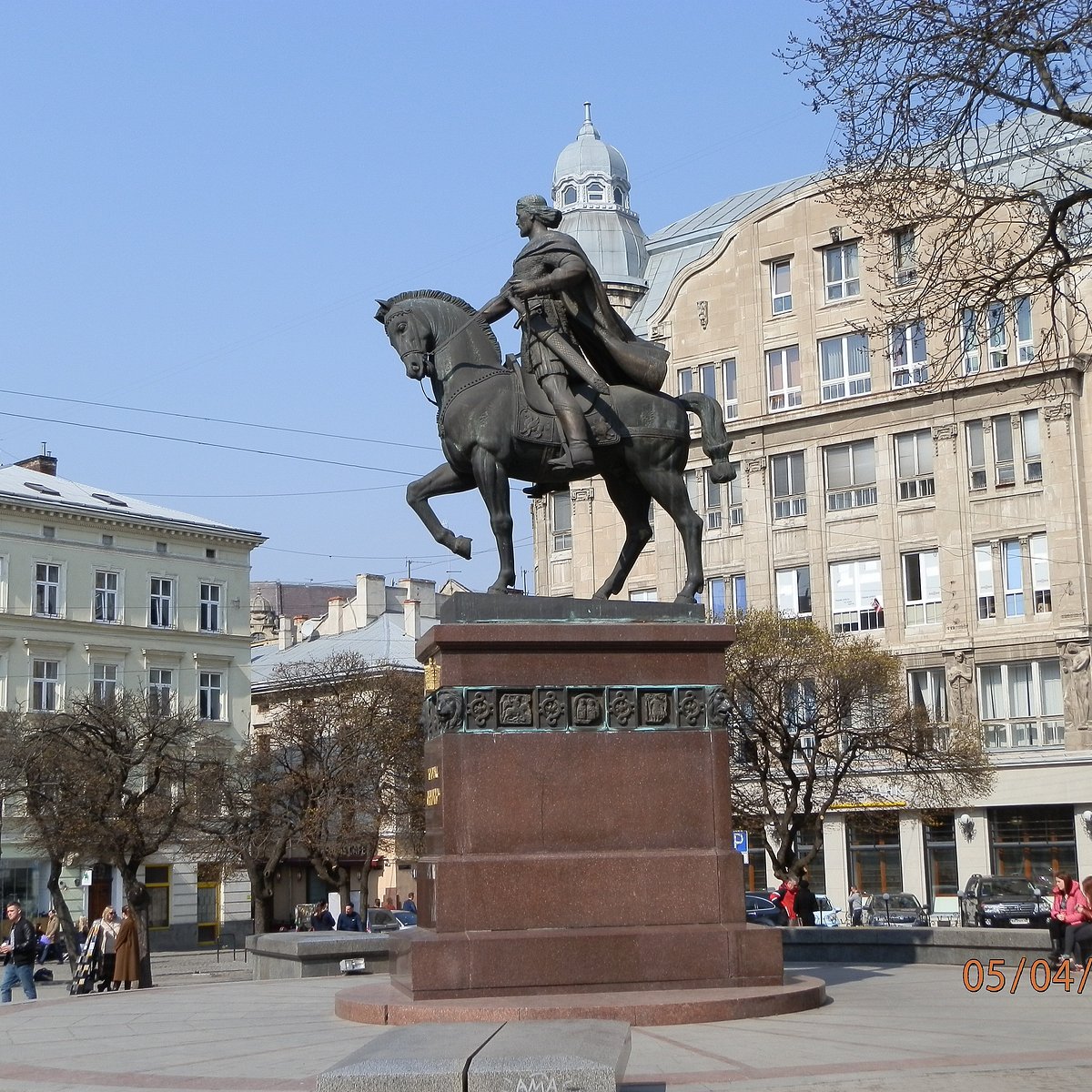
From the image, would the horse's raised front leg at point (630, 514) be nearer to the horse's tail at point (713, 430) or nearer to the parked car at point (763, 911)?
the horse's tail at point (713, 430)

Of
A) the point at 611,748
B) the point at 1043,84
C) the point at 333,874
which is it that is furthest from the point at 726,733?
the point at 333,874

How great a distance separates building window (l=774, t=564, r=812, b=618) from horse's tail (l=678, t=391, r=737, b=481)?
141ft

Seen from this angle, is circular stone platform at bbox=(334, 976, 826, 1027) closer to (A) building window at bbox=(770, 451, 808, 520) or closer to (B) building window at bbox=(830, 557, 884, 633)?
(B) building window at bbox=(830, 557, 884, 633)

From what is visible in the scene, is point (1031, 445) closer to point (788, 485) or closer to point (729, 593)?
point (788, 485)

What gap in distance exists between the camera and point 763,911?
131 feet

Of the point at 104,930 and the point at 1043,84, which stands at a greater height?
the point at 1043,84

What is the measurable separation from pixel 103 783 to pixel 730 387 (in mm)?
27811

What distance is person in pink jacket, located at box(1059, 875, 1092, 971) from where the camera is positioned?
18812mm

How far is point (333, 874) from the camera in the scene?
170 ft

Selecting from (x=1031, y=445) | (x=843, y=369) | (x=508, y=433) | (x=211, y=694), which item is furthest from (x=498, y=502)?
(x=211, y=694)

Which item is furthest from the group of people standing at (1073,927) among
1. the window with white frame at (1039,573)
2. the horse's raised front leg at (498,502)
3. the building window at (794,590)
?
the building window at (794,590)

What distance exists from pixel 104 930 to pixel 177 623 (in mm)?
44260

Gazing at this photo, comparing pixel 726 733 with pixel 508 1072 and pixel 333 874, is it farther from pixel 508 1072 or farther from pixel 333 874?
pixel 333 874

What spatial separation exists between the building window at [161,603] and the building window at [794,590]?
1030 inches
